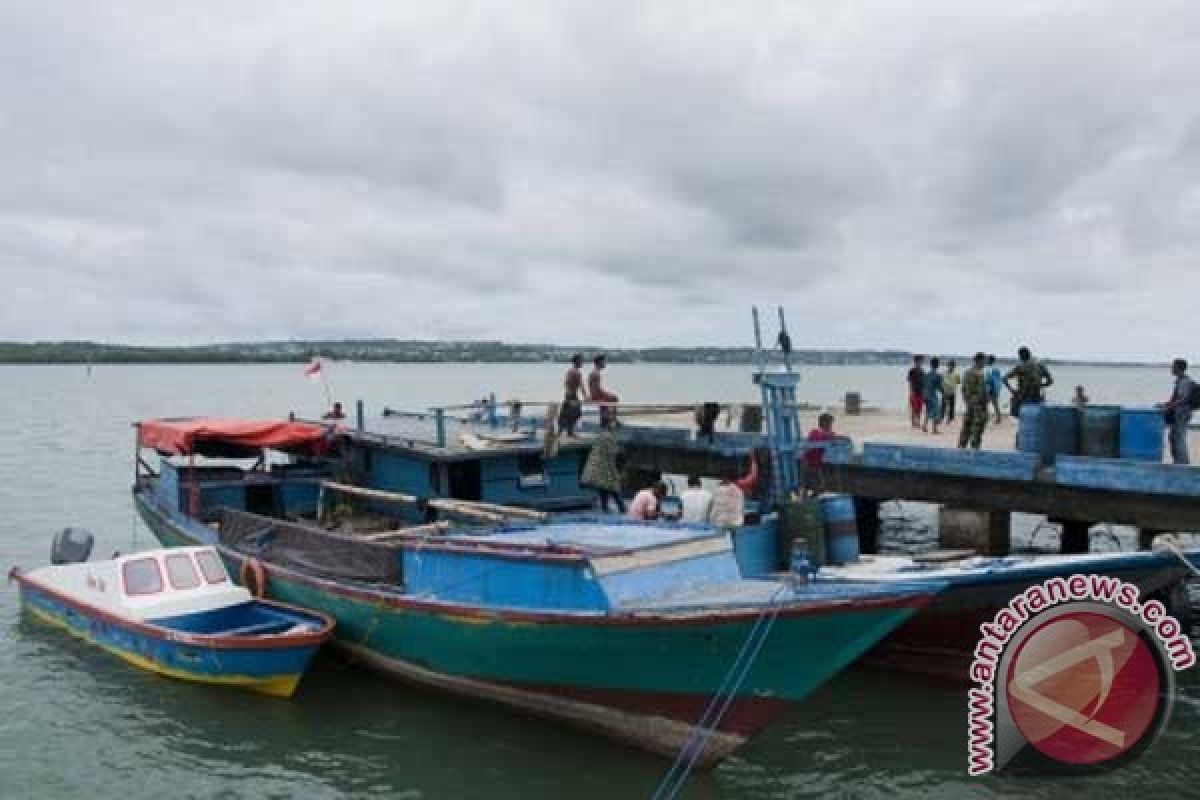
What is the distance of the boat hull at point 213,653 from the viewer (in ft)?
45.9

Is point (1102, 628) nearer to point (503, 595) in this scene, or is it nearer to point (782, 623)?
point (782, 623)

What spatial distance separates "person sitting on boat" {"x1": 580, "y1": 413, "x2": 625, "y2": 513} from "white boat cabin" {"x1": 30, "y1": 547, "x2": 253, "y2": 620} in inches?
223

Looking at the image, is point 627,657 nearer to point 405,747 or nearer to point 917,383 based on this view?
point 405,747

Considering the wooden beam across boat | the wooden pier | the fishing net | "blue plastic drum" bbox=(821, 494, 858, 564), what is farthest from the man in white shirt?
the fishing net

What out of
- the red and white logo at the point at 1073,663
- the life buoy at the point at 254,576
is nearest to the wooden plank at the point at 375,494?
the life buoy at the point at 254,576

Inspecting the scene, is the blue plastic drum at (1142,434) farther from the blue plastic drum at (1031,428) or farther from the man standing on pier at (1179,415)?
the blue plastic drum at (1031,428)

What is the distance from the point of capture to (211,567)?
15891mm

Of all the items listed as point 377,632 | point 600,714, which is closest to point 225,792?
point 377,632

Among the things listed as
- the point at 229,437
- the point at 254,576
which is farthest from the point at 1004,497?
the point at 229,437

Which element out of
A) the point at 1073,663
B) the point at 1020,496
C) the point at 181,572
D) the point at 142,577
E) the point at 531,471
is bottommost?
the point at 142,577

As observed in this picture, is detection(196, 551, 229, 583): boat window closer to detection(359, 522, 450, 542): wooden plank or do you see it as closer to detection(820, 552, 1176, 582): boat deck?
detection(359, 522, 450, 542): wooden plank

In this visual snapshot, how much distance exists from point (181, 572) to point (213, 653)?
2.02 metres

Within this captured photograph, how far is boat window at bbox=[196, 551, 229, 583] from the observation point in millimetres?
15750

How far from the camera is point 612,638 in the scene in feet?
37.8
